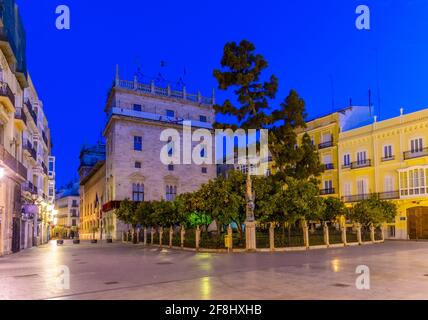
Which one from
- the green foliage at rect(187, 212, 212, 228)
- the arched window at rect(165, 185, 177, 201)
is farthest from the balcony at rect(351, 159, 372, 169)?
the arched window at rect(165, 185, 177, 201)

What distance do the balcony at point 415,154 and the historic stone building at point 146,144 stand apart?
2742 cm

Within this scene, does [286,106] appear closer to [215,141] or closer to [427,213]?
[427,213]

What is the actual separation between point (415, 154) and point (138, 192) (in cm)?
3083

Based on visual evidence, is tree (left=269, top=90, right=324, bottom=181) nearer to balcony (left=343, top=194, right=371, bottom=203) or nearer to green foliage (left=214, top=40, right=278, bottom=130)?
green foliage (left=214, top=40, right=278, bottom=130)

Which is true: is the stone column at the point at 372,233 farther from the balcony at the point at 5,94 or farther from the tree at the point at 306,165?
the balcony at the point at 5,94

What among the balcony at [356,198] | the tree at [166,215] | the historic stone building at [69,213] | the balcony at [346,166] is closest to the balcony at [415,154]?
the balcony at [356,198]

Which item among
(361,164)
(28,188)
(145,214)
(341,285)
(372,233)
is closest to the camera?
(341,285)

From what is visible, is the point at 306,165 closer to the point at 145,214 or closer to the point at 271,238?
the point at 271,238

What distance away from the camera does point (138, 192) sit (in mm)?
52750

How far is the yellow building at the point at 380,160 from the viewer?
38.1m

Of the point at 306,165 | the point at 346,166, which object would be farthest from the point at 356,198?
the point at 306,165

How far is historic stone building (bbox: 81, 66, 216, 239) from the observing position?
170ft

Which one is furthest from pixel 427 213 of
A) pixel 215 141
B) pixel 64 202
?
pixel 64 202

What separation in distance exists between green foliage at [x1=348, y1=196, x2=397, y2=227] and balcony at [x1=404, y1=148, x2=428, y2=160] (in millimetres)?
5063
